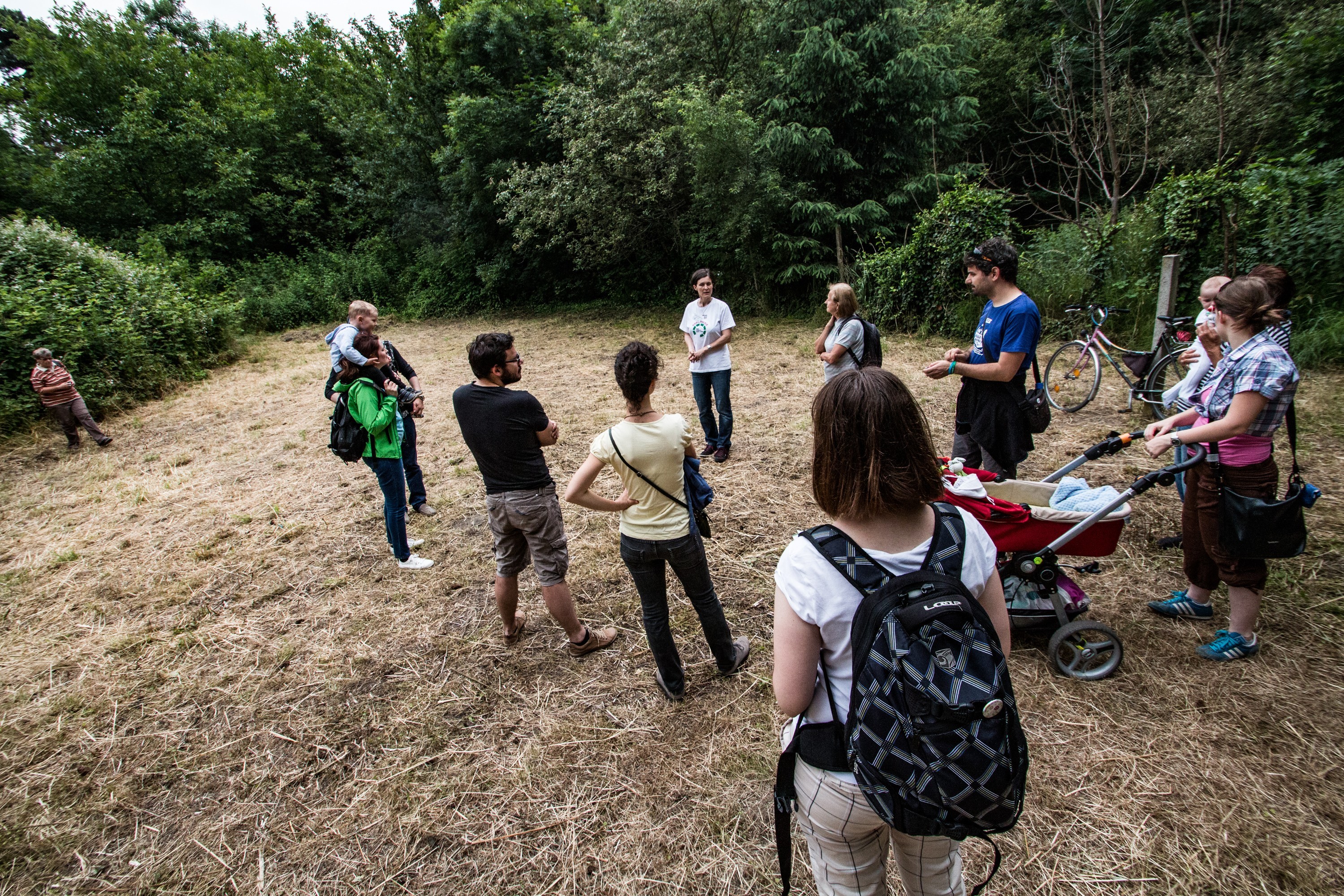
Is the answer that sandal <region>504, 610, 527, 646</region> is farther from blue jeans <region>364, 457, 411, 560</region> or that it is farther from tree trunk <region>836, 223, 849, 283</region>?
tree trunk <region>836, 223, 849, 283</region>

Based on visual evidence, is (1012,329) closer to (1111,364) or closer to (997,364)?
(997,364)

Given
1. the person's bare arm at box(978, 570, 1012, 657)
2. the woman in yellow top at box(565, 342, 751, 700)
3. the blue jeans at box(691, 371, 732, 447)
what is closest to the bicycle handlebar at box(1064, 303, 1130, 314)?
the blue jeans at box(691, 371, 732, 447)

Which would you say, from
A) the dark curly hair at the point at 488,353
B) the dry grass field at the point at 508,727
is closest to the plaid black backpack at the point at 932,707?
the dry grass field at the point at 508,727

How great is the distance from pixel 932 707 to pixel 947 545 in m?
0.32

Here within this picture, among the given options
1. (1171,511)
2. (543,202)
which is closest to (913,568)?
(1171,511)

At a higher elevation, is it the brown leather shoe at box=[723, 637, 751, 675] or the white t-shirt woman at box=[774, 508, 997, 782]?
the white t-shirt woman at box=[774, 508, 997, 782]

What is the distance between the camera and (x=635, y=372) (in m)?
2.51

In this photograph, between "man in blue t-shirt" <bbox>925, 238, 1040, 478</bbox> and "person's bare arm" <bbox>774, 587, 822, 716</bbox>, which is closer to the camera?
"person's bare arm" <bbox>774, 587, 822, 716</bbox>

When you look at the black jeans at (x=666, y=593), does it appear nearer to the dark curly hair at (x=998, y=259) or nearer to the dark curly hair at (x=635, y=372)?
the dark curly hair at (x=635, y=372)

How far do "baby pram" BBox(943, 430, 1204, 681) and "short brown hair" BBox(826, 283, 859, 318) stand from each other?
1675mm

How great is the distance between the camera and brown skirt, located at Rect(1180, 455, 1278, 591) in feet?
8.70

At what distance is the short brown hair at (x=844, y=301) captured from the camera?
14.1 feet

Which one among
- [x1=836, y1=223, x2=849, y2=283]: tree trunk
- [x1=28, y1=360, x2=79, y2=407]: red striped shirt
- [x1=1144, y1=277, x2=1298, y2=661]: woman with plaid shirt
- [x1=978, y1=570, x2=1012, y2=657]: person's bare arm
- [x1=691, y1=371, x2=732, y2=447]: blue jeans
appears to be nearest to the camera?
[x1=978, y1=570, x2=1012, y2=657]: person's bare arm

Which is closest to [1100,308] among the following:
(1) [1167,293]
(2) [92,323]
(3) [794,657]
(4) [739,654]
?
(1) [1167,293]
